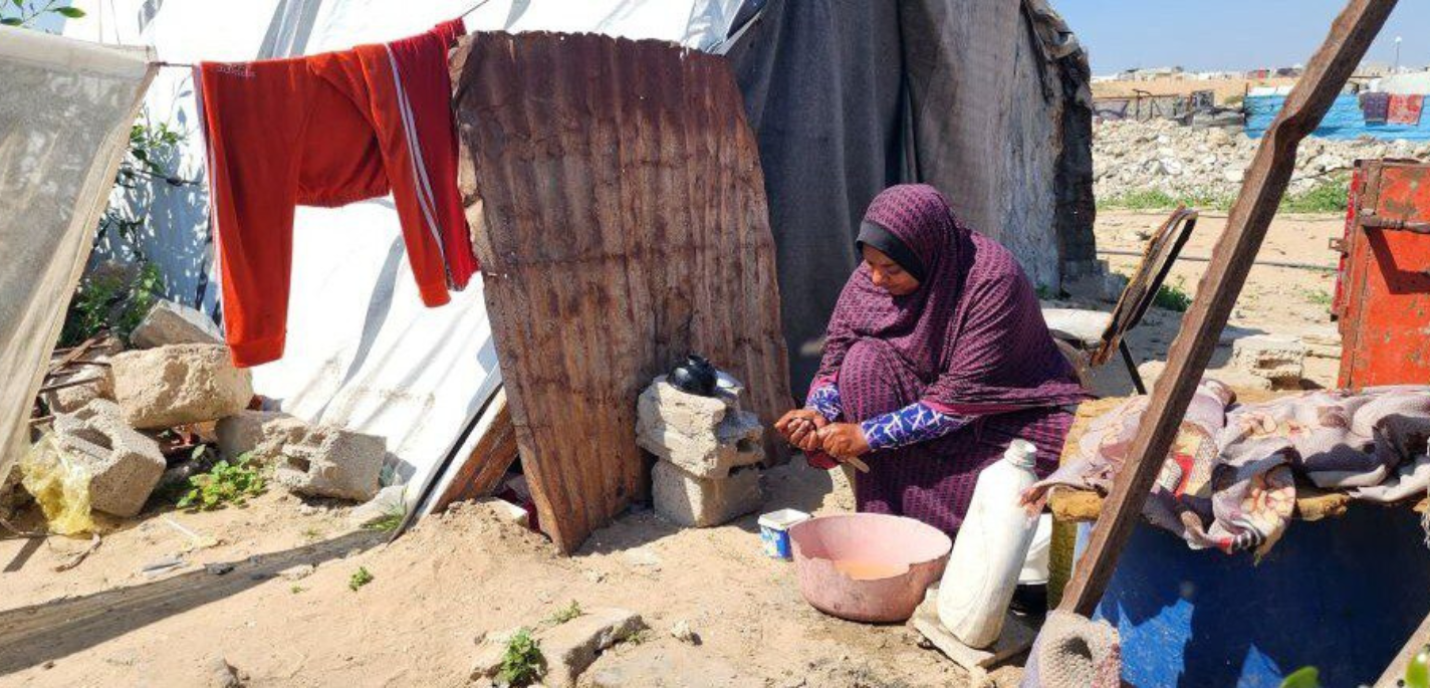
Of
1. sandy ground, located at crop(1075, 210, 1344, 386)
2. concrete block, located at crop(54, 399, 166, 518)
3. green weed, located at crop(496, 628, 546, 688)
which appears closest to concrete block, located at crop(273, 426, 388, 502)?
concrete block, located at crop(54, 399, 166, 518)

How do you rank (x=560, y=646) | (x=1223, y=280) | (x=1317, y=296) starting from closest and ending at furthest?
1. (x=1223, y=280)
2. (x=560, y=646)
3. (x=1317, y=296)

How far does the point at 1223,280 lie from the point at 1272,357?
14.1ft

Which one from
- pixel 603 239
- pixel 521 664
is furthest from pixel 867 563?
pixel 603 239

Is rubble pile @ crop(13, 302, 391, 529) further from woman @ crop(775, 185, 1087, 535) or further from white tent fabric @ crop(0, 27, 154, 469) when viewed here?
woman @ crop(775, 185, 1087, 535)

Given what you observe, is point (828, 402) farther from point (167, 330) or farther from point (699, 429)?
point (167, 330)

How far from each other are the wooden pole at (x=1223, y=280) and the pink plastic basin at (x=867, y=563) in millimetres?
1270

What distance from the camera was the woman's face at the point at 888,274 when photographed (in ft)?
11.7

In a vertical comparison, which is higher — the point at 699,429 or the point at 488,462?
the point at 699,429

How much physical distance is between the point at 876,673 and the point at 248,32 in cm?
540

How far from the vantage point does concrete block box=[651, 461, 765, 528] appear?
415 centimetres

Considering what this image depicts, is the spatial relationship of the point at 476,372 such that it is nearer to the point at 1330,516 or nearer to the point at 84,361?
the point at 84,361

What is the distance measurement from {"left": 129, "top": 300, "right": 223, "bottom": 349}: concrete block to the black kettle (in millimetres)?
2938

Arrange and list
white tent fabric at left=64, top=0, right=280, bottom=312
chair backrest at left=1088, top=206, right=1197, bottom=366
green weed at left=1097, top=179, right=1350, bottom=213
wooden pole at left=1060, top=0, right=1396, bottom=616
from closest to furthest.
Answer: wooden pole at left=1060, top=0, right=1396, bottom=616
chair backrest at left=1088, top=206, right=1197, bottom=366
white tent fabric at left=64, top=0, right=280, bottom=312
green weed at left=1097, top=179, right=1350, bottom=213

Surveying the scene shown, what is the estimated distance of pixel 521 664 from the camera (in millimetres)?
2979
